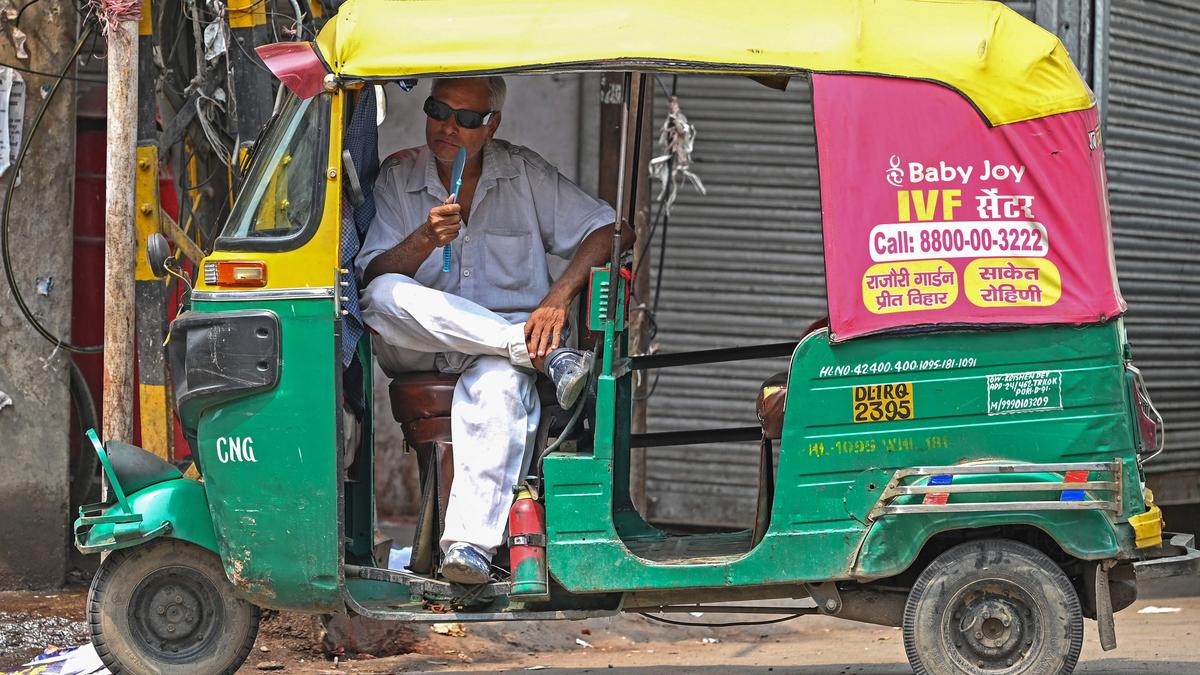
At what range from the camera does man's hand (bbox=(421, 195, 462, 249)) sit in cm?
455

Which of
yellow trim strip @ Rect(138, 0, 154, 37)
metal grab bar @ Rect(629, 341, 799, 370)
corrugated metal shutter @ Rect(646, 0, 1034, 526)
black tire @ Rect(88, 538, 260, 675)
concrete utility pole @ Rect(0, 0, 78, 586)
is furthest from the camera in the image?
corrugated metal shutter @ Rect(646, 0, 1034, 526)

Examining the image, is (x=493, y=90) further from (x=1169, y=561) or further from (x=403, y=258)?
(x=1169, y=561)

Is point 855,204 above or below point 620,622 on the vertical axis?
above

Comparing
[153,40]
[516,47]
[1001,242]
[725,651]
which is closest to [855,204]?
[1001,242]

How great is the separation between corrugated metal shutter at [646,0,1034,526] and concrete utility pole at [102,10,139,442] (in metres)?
3.04

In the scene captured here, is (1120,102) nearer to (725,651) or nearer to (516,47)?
(725,651)

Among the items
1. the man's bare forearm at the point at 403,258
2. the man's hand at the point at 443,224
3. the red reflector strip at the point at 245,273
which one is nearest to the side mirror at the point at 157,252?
the red reflector strip at the point at 245,273

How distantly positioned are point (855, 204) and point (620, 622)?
313 centimetres

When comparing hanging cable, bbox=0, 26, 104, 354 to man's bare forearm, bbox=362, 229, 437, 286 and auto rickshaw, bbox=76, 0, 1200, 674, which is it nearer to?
auto rickshaw, bbox=76, 0, 1200, 674

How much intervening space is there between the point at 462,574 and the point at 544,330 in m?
0.81

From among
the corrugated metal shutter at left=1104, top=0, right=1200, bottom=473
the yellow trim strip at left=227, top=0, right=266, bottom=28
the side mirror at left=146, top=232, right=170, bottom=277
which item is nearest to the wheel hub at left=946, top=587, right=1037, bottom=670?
the side mirror at left=146, top=232, right=170, bottom=277

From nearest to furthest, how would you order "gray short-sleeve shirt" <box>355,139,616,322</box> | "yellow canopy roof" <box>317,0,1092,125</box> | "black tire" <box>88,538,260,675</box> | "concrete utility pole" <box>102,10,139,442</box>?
1. "yellow canopy roof" <box>317,0,1092,125</box>
2. "black tire" <box>88,538,260,675</box>
3. "gray short-sleeve shirt" <box>355,139,616,322</box>
4. "concrete utility pole" <box>102,10,139,442</box>

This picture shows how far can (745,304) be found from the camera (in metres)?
7.87

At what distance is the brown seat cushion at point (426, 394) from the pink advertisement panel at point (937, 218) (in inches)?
41.8
